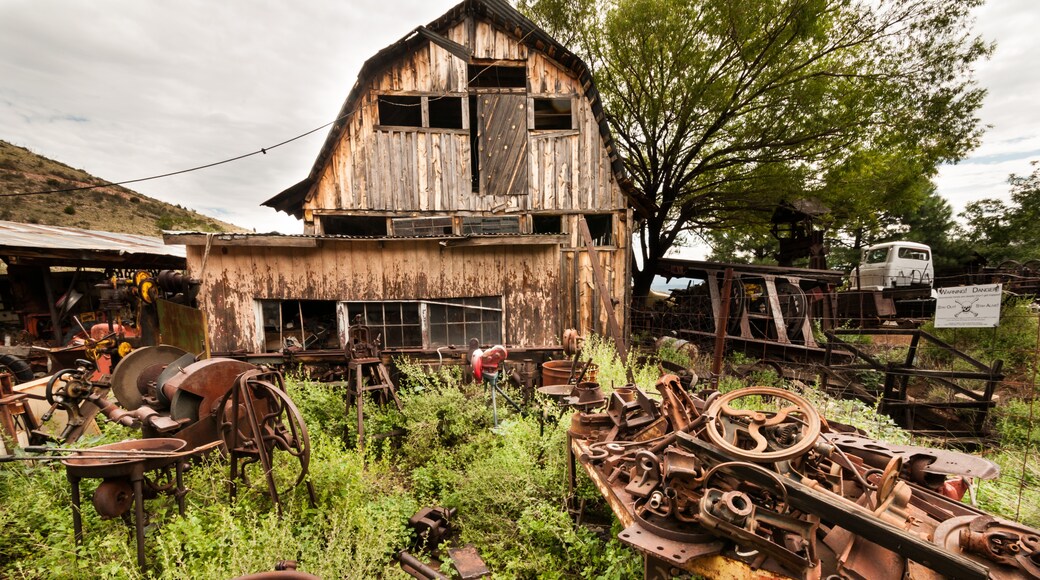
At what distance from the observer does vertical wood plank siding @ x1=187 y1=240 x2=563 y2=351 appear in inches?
284

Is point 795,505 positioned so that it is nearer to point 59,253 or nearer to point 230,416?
point 230,416

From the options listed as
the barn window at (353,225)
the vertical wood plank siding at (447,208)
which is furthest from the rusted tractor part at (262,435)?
the barn window at (353,225)

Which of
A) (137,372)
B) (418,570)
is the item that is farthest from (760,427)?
(137,372)

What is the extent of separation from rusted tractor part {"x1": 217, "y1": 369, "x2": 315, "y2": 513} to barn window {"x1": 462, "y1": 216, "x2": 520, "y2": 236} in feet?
18.9

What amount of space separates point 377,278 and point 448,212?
2.40 m

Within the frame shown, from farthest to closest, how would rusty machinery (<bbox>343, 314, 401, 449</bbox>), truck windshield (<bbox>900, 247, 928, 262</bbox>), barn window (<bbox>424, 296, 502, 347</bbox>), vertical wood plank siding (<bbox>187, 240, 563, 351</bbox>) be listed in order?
truck windshield (<bbox>900, 247, 928, 262</bbox>) → barn window (<bbox>424, 296, 502, 347</bbox>) → vertical wood plank siding (<bbox>187, 240, 563, 351</bbox>) → rusty machinery (<bbox>343, 314, 401, 449</bbox>)

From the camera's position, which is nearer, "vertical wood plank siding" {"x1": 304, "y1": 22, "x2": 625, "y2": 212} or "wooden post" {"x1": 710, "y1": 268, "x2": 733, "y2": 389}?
"wooden post" {"x1": 710, "y1": 268, "x2": 733, "y2": 389}

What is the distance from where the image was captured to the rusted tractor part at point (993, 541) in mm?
1735

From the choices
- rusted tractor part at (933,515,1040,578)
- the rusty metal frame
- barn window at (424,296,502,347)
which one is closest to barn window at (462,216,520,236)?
barn window at (424,296,502,347)

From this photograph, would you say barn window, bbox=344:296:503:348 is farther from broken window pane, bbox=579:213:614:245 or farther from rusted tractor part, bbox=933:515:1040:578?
rusted tractor part, bbox=933:515:1040:578

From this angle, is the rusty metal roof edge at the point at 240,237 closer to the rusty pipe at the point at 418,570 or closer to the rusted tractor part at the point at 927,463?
the rusty pipe at the point at 418,570

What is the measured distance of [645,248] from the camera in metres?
15.9

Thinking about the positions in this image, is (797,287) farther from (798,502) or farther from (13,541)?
(13,541)

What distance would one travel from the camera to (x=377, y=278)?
7676mm
